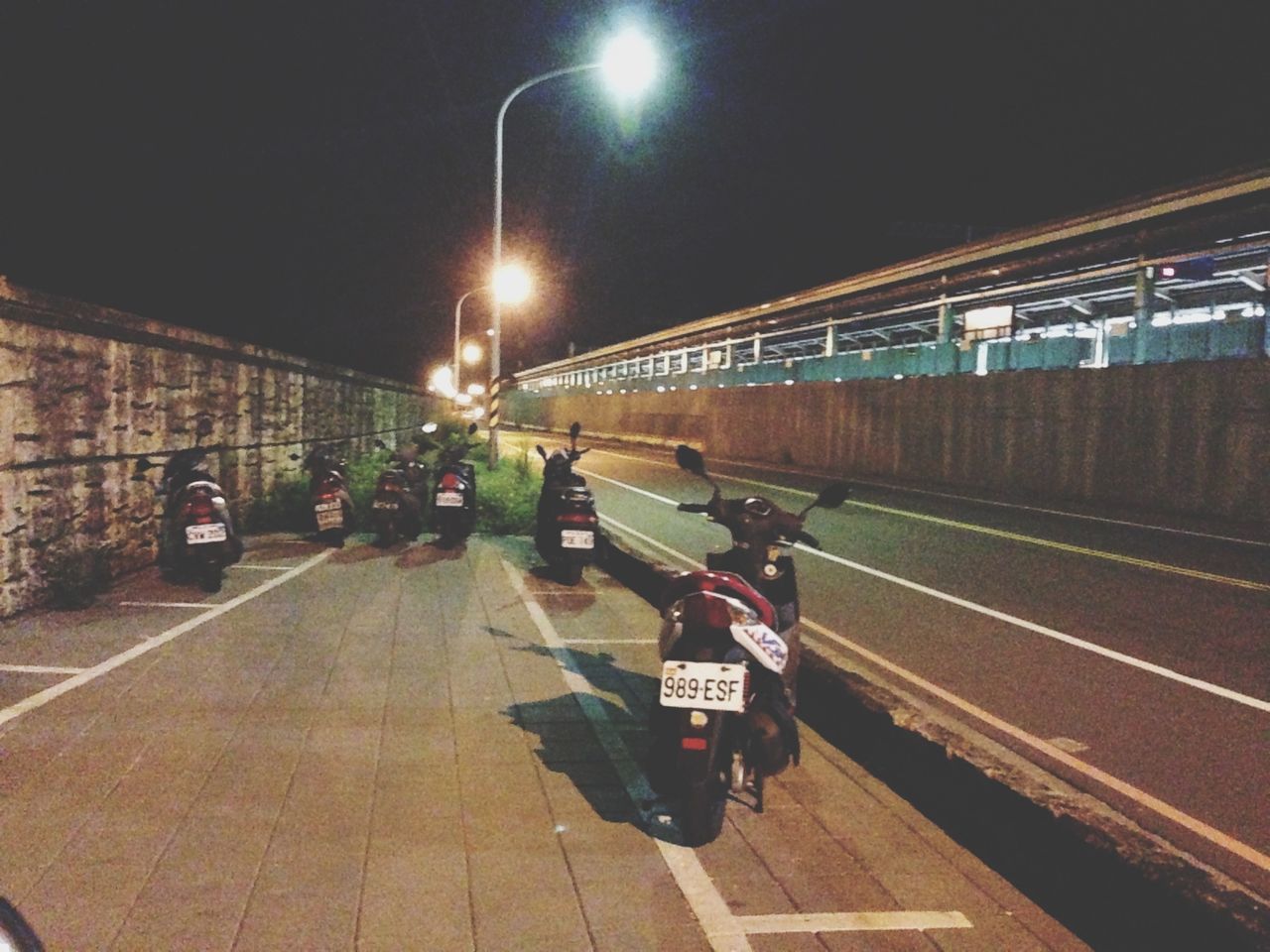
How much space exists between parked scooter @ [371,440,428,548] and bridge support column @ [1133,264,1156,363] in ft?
39.3

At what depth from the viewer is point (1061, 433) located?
18.3 meters

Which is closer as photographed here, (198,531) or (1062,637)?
(1062,637)

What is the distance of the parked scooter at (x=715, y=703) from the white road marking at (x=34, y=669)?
4319 millimetres

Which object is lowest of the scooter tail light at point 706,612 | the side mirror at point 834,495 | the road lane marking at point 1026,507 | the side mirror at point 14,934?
the road lane marking at point 1026,507

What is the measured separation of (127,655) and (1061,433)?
52.4 feet

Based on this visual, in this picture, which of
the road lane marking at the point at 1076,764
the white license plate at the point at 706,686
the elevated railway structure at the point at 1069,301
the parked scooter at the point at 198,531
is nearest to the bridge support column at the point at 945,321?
the elevated railway structure at the point at 1069,301

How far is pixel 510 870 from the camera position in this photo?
157 inches

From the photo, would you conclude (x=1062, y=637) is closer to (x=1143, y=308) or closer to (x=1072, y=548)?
(x=1072, y=548)

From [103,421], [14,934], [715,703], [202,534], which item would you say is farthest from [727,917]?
[103,421]

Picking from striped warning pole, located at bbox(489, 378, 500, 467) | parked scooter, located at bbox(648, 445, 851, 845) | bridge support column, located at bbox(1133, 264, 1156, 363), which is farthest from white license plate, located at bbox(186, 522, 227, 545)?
bridge support column, located at bbox(1133, 264, 1156, 363)

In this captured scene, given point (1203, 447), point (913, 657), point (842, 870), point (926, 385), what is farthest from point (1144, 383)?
point (842, 870)

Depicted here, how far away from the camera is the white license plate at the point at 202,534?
9.15 metres

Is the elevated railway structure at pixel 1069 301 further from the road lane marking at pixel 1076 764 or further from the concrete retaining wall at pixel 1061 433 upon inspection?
the road lane marking at pixel 1076 764

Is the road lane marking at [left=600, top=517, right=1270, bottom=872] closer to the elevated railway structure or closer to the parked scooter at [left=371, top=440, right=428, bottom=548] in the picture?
the parked scooter at [left=371, top=440, right=428, bottom=548]
